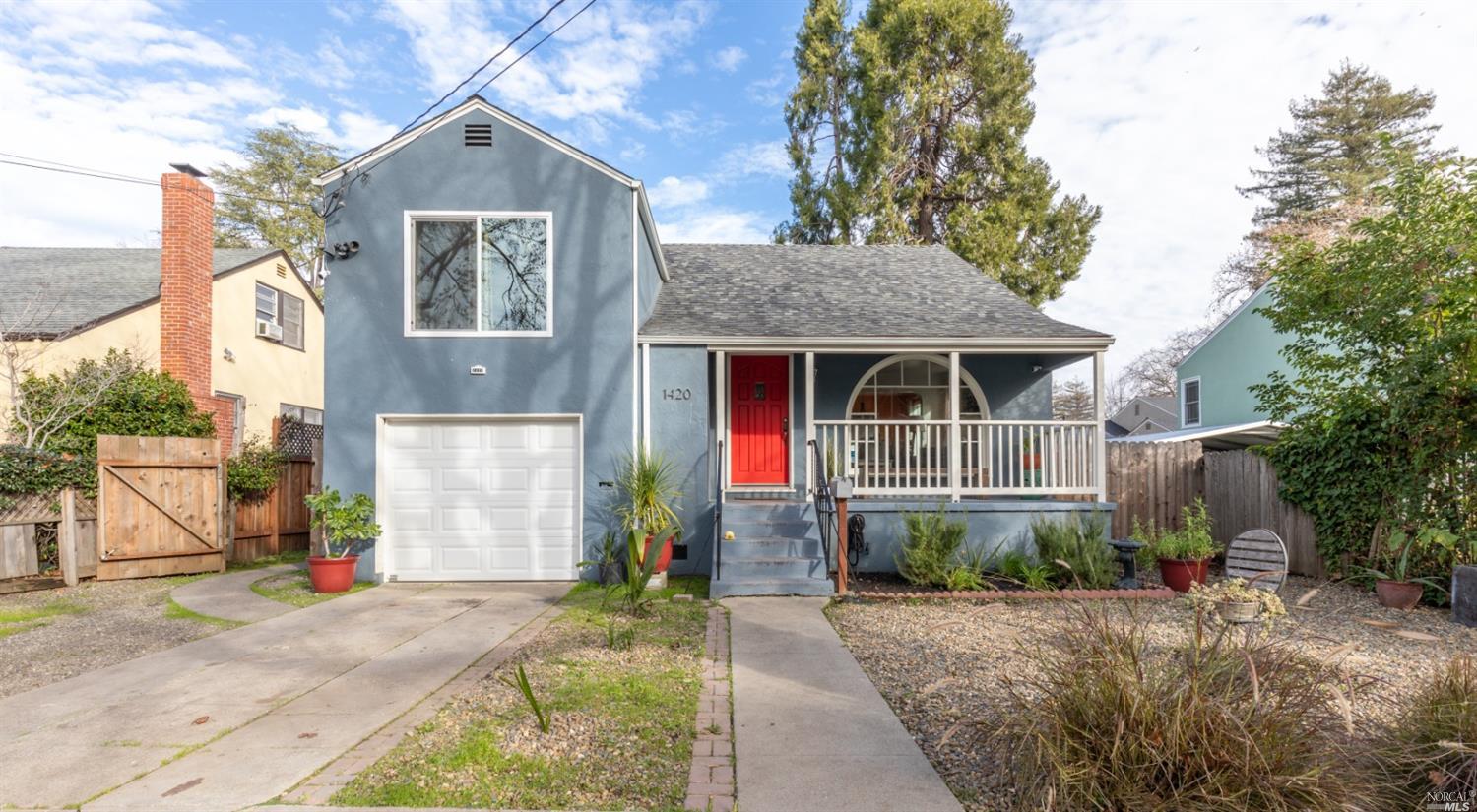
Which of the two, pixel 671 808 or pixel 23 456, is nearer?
pixel 671 808

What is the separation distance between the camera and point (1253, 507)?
29.9 feet

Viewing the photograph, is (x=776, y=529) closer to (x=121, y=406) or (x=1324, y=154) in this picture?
(x=121, y=406)

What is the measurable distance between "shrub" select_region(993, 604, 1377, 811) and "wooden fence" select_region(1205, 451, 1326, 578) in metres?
7.11

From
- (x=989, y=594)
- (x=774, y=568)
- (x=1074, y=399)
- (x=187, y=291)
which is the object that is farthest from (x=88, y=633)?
(x=1074, y=399)

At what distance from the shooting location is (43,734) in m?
3.67

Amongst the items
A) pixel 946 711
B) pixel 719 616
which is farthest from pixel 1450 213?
pixel 719 616

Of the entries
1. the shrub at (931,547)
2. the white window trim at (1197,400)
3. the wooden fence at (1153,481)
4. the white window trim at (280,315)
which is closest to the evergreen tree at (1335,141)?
the white window trim at (1197,400)

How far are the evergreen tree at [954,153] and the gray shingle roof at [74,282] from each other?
1482cm

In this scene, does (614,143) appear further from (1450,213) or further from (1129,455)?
(1450,213)

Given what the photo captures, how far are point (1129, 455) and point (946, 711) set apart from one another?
833cm

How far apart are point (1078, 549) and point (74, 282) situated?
57.4ft

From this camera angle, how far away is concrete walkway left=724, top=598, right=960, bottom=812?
2879 millimetres

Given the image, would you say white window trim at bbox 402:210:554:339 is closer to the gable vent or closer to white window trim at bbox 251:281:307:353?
the gable vent

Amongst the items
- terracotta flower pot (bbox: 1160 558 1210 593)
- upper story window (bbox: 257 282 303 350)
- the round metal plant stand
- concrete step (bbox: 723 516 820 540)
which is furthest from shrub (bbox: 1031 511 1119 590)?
upper story window (bbox: 257 282 303 350)
